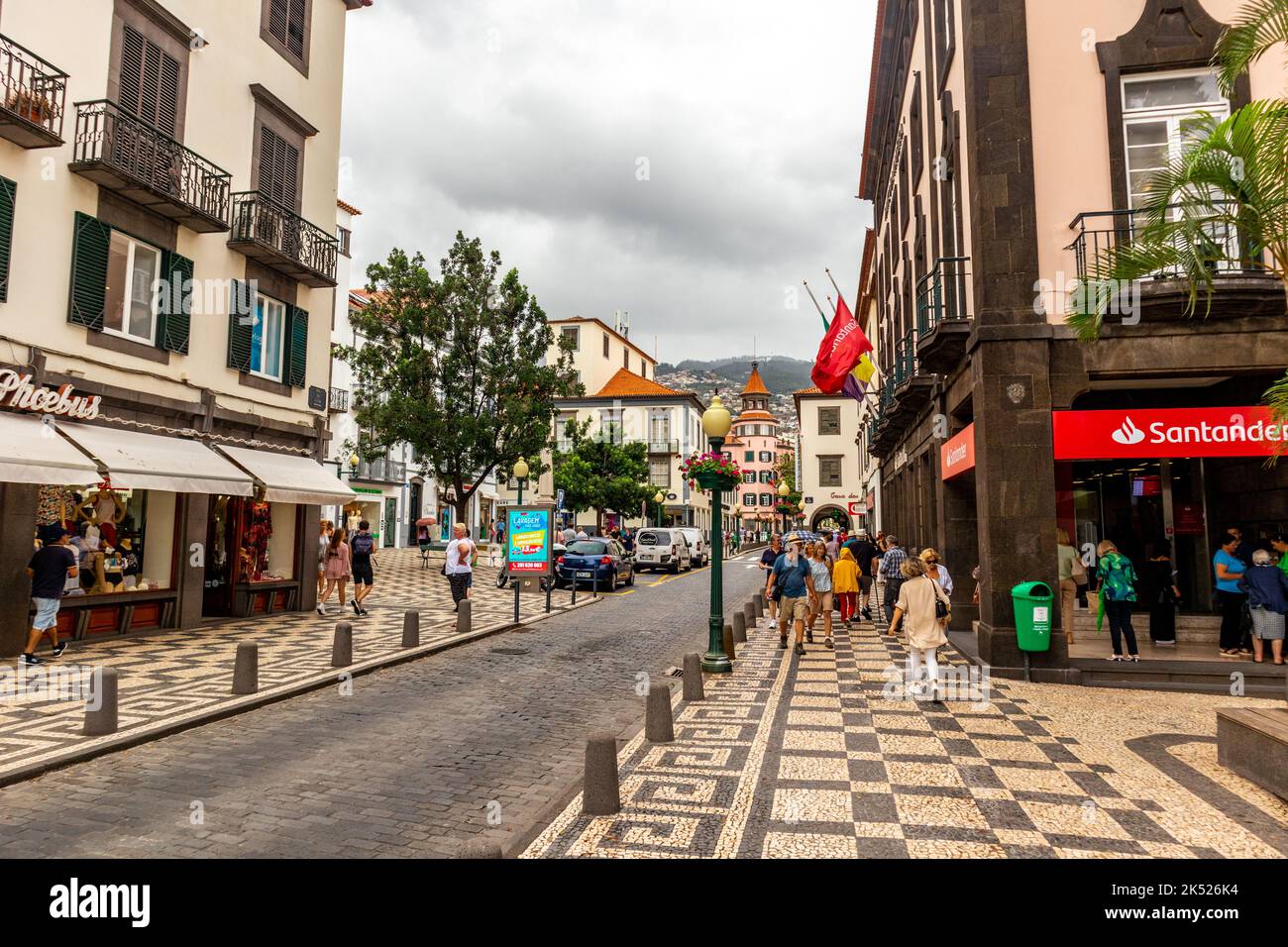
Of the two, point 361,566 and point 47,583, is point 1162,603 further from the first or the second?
point 47,583

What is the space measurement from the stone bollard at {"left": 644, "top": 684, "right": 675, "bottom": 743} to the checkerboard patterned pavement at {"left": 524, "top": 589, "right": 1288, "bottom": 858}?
0.44 feet

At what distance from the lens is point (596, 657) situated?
12.8 meters

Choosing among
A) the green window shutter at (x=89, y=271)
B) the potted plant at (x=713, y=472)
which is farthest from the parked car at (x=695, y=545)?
the green window shutter at (x=89, y=271)

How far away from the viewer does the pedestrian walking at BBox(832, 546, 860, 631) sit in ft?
54.6

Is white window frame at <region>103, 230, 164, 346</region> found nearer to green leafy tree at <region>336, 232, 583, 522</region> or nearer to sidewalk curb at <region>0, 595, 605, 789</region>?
sidewalk curb at <region>0, 595, 605, 789</region>

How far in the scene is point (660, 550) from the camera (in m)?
33.6

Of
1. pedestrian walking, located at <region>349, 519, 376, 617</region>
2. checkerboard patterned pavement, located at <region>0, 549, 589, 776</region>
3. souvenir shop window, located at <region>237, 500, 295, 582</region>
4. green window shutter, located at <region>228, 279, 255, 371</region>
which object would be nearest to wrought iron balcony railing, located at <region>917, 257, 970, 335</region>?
checkerboard patterned pavement, located at <region>0, 549, 589, 776</region>

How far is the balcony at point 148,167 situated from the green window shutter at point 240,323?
1359 mm

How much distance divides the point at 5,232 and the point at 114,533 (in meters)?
5.25

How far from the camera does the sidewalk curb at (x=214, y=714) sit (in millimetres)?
6473

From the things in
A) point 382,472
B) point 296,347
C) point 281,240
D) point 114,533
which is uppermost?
point 281,240

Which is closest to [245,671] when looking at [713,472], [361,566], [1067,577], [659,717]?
[659,717]
